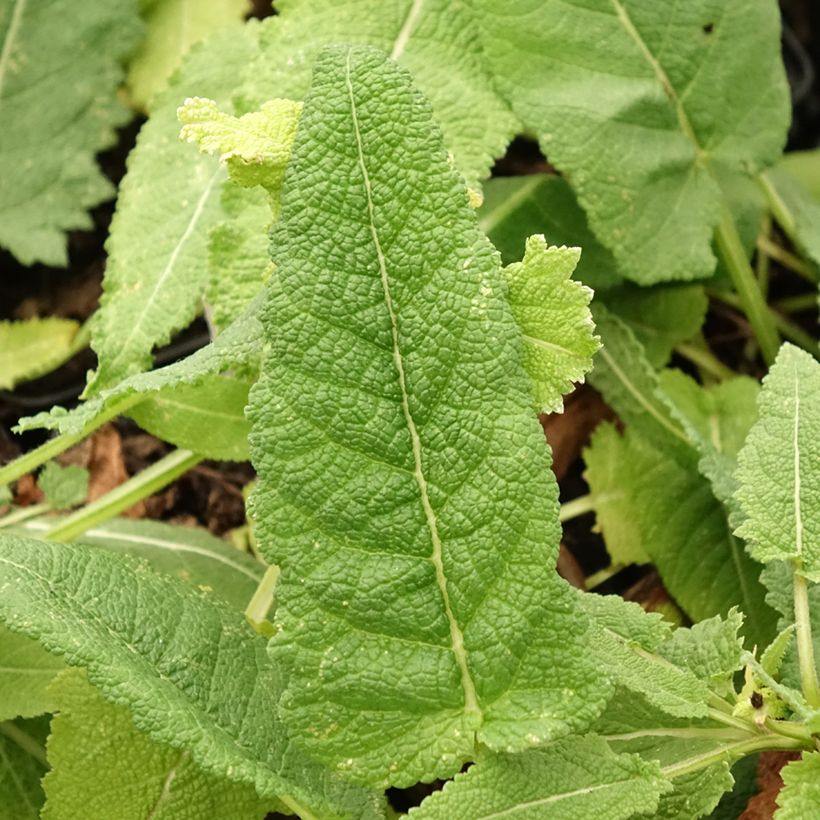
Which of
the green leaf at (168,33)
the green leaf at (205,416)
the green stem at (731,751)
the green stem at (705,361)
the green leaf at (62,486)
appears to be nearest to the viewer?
the green stem at (731,751)

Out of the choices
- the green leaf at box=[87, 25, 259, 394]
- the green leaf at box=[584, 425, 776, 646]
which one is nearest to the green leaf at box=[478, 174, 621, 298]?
the green leaf at box=[584, 425, 776, 646]

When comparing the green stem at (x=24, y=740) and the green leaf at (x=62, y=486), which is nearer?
the green stem at (x=24, y=740)

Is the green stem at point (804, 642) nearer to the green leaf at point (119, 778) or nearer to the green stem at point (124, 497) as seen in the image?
the green leaf at point (119, 778)

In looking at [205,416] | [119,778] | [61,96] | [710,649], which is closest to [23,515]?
[205,416]

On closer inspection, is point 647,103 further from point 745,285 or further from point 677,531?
point 677,531

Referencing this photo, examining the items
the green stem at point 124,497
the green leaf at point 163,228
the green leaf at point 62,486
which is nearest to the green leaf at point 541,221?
the green leaf at point 163,228

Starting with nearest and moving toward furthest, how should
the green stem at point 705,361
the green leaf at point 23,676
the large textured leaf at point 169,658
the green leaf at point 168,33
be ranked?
the large textured leaf at point 169,658, the green leaf at point 23,676, the green stem at point 705,361, the green leaf at point 168,33

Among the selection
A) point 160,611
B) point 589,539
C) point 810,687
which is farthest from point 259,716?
point 589,539
